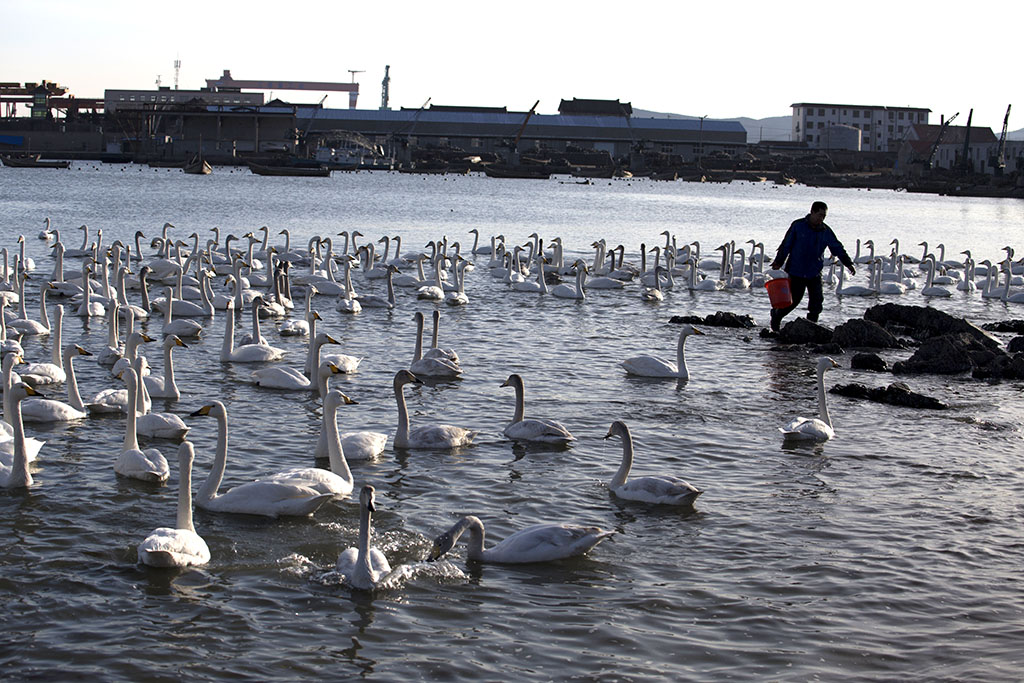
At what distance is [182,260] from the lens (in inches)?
1018

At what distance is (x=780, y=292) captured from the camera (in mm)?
16969

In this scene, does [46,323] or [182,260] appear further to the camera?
[182,260]

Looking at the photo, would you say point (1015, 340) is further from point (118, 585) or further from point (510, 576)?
point (118, 585)

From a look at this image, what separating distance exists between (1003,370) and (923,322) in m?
3.69

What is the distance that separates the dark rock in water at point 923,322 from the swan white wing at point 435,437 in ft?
30.1

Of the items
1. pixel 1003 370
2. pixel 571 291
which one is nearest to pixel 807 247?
pixel 1003 370

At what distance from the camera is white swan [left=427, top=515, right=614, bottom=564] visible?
7531 millimetres

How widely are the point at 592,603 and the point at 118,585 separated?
283 cm

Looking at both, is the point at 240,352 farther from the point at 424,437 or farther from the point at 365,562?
the point at 365,562

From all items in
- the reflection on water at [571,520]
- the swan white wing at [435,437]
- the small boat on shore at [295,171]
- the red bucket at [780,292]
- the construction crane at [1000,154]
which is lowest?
the reflection on water at [571,520]

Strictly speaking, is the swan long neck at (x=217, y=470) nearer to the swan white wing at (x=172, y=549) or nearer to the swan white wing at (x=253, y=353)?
the swan white wing at (x=172, y=549)

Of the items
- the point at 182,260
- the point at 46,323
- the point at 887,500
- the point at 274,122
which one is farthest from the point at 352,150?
the point at 887,500

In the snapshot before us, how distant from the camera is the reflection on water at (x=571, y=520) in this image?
6.37 m

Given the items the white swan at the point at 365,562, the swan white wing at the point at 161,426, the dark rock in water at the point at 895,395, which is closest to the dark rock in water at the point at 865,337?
the dark rock in water at the point at 895,395
